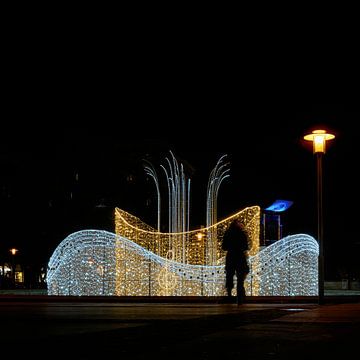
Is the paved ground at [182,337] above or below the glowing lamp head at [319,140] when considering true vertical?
below

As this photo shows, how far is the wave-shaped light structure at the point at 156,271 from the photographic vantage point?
21.5m

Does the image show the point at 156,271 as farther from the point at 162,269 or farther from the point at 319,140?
the point at 319,140

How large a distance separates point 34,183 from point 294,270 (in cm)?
5245

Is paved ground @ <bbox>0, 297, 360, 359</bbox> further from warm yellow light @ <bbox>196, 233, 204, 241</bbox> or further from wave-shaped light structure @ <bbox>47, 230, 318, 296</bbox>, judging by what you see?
warm yellow light @ <bbox>196, 233, 204, 241</bbox>

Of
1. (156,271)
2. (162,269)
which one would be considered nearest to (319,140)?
(162,269)

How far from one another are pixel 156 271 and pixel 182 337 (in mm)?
14498

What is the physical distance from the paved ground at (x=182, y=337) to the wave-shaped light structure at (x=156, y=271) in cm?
1079

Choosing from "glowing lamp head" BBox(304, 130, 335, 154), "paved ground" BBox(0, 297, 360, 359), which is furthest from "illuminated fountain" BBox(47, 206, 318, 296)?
"paved ground" BBox(0, 297, 360, 359)

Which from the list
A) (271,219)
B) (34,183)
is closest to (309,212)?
(34,183)

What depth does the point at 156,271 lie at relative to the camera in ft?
71.3

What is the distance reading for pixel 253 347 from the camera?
6.36 meters

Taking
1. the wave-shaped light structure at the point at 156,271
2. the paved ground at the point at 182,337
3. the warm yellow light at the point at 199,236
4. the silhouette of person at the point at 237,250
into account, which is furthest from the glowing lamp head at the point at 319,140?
the paved ground at the point at 182,337

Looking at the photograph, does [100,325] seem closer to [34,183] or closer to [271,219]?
[271,219]

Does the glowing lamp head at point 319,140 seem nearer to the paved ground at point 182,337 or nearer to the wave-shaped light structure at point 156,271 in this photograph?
the wave-shaped light structure at point 156,271
